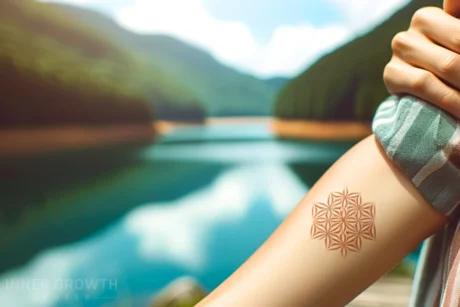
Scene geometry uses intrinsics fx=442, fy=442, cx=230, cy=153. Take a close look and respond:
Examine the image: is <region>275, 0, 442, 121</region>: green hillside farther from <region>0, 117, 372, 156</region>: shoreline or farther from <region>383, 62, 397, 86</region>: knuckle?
<region>383, 62, 397, 86</region>: knuckle

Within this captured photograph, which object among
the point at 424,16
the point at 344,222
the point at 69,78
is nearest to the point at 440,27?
the point at 424,16

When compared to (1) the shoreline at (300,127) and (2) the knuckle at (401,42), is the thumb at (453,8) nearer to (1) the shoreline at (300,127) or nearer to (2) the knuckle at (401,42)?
(2) the knuckle at (401,42)

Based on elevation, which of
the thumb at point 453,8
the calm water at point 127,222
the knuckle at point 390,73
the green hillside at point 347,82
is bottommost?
the knuckle at point 390,73

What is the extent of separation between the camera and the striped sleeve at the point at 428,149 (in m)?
0.37

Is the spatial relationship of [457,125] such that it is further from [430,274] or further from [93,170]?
[93,170]

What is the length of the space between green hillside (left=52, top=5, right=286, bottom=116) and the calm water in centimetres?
21

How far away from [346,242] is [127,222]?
104 centimetres

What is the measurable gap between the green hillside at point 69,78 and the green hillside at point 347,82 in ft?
1.08

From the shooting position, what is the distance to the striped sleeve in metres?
0.37

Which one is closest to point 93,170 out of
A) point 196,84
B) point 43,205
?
point 43,205

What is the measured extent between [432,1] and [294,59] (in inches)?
16.2

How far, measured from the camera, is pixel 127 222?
135 centimetres

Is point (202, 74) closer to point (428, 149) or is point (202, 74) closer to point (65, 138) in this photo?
point (65, 138)

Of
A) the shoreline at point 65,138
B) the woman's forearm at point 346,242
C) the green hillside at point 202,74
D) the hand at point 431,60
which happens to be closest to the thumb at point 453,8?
the hand at point 431,60
